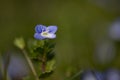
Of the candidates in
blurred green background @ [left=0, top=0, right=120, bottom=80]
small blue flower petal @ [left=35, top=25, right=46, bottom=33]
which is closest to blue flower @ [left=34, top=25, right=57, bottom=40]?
small blue flower petal @ [left=35, top=25, right=46, bottom=33]

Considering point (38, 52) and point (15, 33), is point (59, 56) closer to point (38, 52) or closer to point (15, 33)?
point (15, 33)

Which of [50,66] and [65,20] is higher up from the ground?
[50,66]

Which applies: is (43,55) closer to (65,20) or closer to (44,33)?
(44,33)

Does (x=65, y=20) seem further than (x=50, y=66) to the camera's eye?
Yes

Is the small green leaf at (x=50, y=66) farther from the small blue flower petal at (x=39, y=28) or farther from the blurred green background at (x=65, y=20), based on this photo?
the blurred green background at (x=65, y=20)

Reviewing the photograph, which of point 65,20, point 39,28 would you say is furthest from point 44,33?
point 65,20

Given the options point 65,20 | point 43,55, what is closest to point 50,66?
point 43,55

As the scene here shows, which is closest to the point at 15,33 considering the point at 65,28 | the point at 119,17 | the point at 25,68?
the point at 65,28

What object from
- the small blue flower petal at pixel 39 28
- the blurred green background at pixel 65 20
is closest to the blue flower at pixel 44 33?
the small blue flower petal at pixel 39 28
